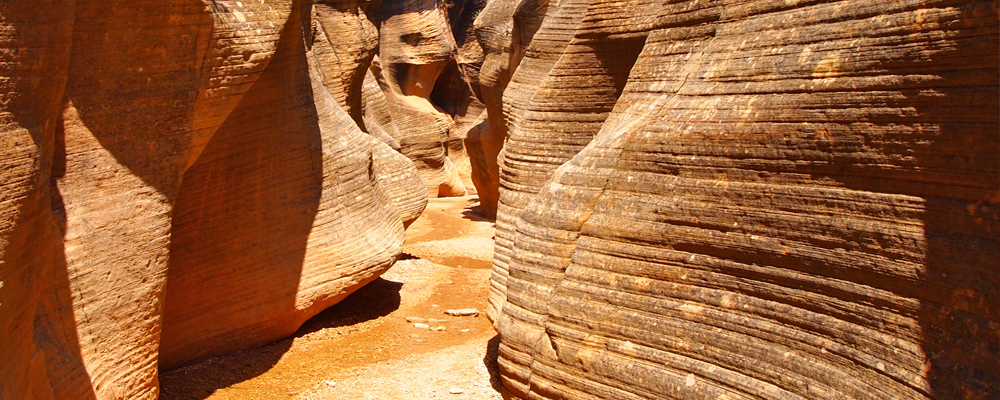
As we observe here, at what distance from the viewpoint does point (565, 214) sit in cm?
425

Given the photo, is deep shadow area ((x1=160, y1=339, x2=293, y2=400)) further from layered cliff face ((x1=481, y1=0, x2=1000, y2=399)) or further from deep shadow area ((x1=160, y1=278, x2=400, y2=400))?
layered cliff face ((x1=481, y1=0, x2=1000, y2=399))

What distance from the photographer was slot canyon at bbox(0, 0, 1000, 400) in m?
3.02

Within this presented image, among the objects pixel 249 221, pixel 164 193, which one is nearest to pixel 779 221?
pixel 164 193

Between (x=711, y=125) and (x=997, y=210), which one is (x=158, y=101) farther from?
(x=997, y=210)

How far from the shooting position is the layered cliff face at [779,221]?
2900 mm

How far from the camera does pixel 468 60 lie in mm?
17156

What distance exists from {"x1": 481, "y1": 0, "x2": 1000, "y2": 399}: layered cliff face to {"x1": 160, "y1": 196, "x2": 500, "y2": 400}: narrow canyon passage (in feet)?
3.61

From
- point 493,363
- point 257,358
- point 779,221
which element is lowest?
point 257,358

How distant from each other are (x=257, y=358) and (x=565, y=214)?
2752 mm

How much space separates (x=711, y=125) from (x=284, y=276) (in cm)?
345

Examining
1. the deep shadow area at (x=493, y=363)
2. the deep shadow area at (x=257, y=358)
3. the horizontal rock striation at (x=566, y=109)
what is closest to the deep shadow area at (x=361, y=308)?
the deep shadow area at (x=257, y=358)

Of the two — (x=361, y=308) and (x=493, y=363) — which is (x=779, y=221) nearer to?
(x=493, y=363)

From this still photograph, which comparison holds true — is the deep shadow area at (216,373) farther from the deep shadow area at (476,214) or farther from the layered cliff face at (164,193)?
the deep shadow area at (476,214)

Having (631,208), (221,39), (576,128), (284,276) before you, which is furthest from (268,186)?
(631,208)
